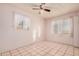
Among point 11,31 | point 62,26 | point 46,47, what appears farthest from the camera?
point 46,47

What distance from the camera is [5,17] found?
2.94 meters

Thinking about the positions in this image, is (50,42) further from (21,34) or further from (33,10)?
(33,10)

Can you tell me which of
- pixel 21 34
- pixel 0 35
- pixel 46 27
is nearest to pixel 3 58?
pixel 0 35

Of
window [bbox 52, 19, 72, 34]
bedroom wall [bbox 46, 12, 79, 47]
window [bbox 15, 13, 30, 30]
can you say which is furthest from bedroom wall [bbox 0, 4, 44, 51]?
window [bbox 52, 19, 72, 34]

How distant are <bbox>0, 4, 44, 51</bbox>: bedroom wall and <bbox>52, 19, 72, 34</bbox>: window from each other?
0.44 m

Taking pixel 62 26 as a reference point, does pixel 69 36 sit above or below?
below

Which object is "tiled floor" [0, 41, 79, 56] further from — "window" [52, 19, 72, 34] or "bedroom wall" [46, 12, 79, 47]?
"window" [52, 19, 72, 34]

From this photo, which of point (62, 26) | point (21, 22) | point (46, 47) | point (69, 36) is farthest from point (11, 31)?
point (69, 36)

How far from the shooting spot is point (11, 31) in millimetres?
3102

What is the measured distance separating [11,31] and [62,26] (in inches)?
66.7

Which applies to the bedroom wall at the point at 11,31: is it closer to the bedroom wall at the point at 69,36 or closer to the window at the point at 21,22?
the window at the point at 21,22

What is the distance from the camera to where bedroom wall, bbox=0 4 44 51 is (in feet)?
9.07

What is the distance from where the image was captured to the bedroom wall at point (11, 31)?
2764mm

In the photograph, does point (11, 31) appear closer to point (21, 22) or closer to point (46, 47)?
point (21, 22)
